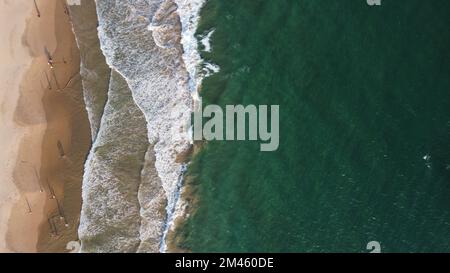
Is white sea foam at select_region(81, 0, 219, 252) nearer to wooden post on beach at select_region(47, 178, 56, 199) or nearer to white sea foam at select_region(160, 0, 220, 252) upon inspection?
white sea foam at select_region(160, 0, 220, 252)

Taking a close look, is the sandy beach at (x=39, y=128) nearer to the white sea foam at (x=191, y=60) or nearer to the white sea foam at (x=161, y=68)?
the white sea foam at (x=161, y=68)

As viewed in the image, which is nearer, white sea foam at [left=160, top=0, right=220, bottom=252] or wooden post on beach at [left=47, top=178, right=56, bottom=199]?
white sea foam at [left=160, top=0, right=220, bottom=252]

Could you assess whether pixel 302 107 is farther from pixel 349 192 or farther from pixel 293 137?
pixel 349 192

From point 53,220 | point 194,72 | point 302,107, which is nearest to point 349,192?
point 302,107

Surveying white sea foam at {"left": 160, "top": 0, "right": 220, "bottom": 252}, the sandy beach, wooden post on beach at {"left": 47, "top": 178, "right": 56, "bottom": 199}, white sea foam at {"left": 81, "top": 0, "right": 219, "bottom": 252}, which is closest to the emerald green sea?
white sea foam at {"left": 160, "top": 0, "right": 220, "bottom": 252}

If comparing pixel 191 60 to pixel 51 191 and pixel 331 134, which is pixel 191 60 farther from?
pixel 51 191

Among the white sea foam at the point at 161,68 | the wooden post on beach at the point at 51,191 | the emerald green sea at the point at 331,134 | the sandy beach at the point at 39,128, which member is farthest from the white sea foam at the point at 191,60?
the wooden post on beach at the point at 51,191

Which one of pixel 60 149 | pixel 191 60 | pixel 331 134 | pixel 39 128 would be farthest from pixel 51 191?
pixel 331 134
